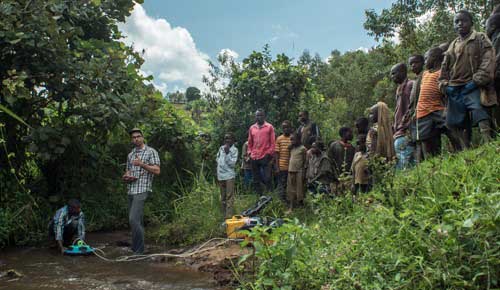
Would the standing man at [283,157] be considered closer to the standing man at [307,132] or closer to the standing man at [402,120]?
the standing man at [307,132]

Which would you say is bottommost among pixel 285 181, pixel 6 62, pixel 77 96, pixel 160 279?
pixel 160 279

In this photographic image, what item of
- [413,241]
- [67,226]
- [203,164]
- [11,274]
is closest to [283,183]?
[203,164]

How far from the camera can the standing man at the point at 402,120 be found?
5.99 m

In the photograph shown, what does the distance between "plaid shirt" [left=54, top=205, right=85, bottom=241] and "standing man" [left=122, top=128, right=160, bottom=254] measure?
1038 millimetres

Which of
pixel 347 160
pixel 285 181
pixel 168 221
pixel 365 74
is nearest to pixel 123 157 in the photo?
pixel 168 221

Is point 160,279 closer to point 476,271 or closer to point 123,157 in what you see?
point 476,271

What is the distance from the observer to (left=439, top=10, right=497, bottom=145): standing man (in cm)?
490

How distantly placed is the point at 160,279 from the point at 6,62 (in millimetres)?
4297

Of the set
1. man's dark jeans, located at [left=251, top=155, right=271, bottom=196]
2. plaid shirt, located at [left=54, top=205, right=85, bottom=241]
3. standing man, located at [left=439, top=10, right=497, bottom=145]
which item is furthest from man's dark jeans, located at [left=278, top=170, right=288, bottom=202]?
standing man, located at [left=439, top=10, right=497, bottom=145]

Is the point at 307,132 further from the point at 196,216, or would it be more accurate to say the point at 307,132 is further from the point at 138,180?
the point at 138,180

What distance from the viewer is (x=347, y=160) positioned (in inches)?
284

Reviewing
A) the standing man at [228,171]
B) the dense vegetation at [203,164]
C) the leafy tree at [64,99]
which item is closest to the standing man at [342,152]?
the dense vegetation at [203,164]

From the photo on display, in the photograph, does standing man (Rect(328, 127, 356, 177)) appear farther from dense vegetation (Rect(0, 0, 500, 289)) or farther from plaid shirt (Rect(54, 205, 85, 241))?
plaid shirt (Rect(54, 205, 85, 241))

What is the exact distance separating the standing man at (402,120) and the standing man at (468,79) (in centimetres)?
68
